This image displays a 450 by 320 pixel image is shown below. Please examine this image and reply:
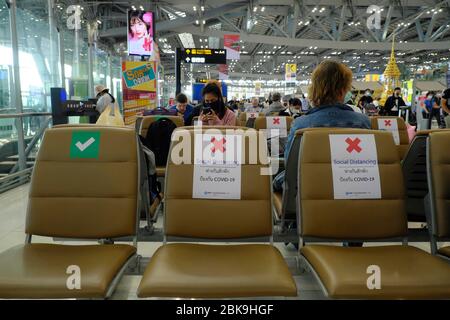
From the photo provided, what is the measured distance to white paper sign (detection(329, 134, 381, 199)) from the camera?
6.07 feet

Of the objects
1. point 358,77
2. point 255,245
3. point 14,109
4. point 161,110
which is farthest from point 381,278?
point 358,77

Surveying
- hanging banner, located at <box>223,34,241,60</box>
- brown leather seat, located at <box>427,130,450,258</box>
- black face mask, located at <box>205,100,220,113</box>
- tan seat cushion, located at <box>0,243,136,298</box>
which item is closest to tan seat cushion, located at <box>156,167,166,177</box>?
black face mask, located at <box>205,100,220,113</box>

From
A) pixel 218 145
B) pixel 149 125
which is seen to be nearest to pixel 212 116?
pixel 149 125

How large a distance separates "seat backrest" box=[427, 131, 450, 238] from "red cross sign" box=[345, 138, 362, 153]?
336 mm

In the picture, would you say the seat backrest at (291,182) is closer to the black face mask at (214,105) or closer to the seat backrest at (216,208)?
the seat backrest at (216,208)

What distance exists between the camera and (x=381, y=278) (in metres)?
1.47

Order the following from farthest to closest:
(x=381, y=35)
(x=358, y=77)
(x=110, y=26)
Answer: (x=358, y=77) < (x=110, y=26) < (x=381, y=35)

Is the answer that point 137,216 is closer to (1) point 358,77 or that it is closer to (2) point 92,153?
(2) point 92,153

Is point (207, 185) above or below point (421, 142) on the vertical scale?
below

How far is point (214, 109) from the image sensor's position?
388 cm

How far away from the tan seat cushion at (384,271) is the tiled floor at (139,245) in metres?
0.36

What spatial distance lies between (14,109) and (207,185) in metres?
5.32

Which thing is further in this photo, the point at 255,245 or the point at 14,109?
the point at 14,109
